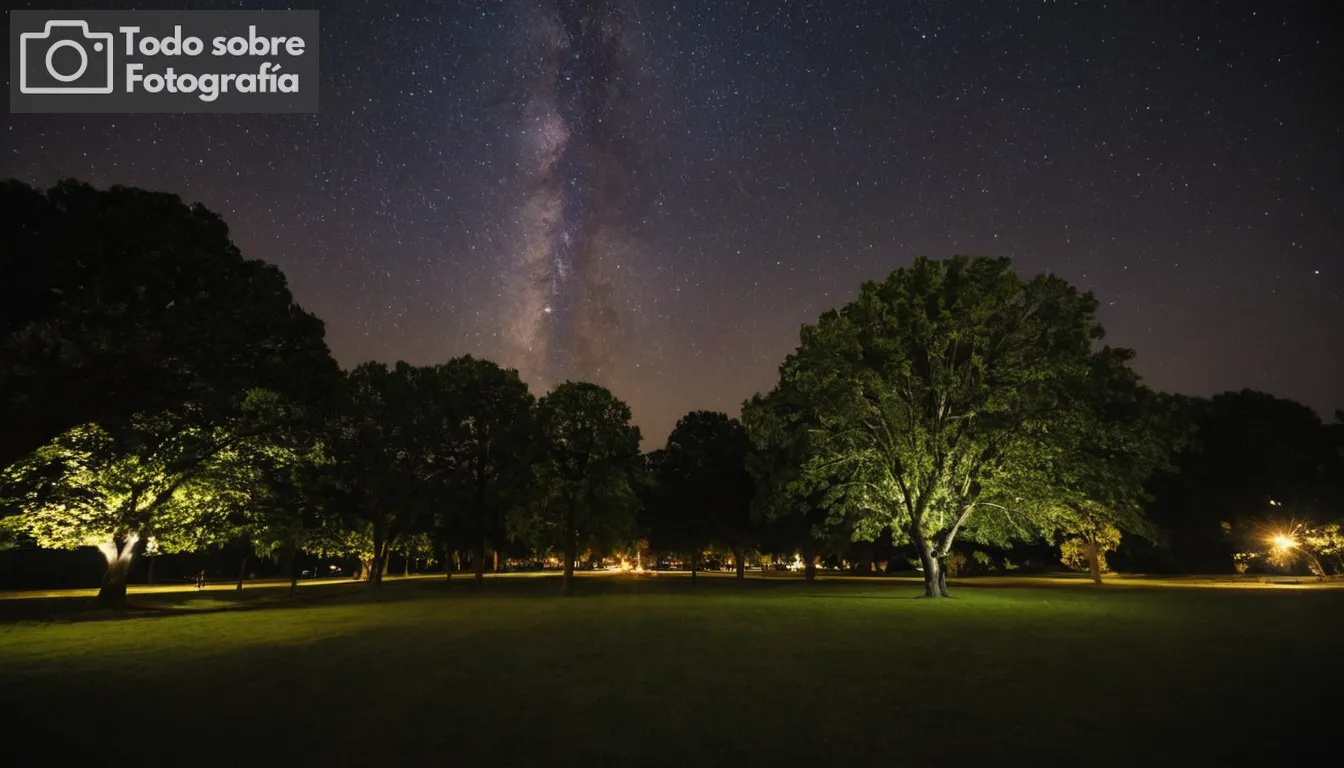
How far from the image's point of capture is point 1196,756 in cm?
742

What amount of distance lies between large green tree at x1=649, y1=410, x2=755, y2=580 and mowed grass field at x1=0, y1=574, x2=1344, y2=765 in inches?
1912

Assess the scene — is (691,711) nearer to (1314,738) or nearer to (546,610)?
(1314,738)

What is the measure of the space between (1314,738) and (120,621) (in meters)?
34.3

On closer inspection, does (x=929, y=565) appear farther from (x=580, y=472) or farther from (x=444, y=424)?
(x=444, y=424)

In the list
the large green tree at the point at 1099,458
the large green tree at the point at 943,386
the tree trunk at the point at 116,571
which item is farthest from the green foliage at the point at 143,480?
the large green tree at the point at 1099,458

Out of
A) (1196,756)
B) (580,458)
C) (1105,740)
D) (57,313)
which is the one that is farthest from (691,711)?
(580,458)

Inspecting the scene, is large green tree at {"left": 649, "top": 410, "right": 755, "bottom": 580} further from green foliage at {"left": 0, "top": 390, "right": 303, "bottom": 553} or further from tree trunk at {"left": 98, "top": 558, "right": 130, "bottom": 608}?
tree trunk at {"left": 98, "top": 558, "right": 130, "bottom": 608}

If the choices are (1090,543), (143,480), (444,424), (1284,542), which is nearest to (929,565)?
(1090,543)

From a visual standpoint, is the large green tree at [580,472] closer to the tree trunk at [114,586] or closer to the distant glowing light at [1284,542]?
the tree trunk at [114,586]

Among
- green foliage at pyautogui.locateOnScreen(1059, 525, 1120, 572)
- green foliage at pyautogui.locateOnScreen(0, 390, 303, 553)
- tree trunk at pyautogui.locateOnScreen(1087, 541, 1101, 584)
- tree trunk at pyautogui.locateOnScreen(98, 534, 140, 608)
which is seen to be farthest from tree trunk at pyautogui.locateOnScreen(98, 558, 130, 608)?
tree trunk at pyautogui.locateOnScreen(1087, 541, 1101, 584)

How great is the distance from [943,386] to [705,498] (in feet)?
131

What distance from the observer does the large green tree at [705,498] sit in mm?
70438

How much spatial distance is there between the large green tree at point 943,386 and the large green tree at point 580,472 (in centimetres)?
1344

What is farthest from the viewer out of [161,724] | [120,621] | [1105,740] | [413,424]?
[413,424]
